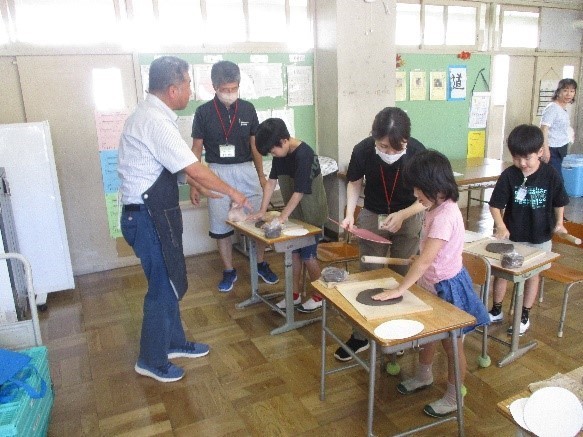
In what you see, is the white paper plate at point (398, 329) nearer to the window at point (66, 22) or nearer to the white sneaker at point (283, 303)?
the white sneaker at point (283, 303)

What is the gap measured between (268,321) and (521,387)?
1.44m

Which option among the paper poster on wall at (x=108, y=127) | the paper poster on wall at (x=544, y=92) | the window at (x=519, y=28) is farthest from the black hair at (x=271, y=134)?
the paper poster on wall at (x=544, y=92)

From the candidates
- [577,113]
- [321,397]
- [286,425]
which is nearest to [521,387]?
[321,397]

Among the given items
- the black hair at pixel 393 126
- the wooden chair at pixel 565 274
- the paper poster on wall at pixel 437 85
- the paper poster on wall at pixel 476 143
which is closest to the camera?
the black hair at pixel 393 126

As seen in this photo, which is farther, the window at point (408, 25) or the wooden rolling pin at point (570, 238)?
the window at point (408, 25)

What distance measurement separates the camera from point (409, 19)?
4730 millimetres

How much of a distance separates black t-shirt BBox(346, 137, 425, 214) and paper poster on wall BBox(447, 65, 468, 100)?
3174mm

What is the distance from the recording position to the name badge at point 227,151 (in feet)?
10.9

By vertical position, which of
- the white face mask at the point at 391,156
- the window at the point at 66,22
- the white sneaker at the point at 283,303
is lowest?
the white sneaker at the point at 283,303

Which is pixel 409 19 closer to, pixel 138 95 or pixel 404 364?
pixel 138 95

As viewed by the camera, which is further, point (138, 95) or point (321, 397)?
point (138, 95)

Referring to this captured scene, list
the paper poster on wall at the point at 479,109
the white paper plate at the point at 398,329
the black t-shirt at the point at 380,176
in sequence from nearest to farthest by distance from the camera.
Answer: the white paper plate at the point at 398,329, the black t-shirt at the point at 380,176, the paper poster on wall at the point at 479,109

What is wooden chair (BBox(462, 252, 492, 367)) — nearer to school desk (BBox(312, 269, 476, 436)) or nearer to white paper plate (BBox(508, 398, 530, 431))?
school desk (BBox(312, 269, 476, 436))

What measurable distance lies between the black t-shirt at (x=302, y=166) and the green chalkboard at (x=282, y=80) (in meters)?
1.54
